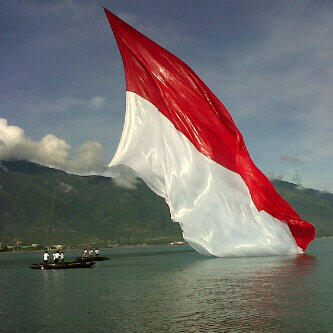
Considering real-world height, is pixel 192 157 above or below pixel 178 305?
above

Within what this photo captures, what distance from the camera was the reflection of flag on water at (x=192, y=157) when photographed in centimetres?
5416

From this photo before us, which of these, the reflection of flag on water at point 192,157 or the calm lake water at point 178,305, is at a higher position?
the reflection of flag on water at point 192,157

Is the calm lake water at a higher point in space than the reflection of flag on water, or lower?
lower

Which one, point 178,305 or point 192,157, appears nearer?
point 178,305

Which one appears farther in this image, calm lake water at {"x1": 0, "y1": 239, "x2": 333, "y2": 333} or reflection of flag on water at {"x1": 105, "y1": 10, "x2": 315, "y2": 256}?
reflection of flag on water at {"x1": 105, "y1": 10, "x2": 315, "y2": 256}

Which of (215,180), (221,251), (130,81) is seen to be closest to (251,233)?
(221,251)

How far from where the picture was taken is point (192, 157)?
5578 cm

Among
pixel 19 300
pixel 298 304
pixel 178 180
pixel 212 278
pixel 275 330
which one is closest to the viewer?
pixel 275 330

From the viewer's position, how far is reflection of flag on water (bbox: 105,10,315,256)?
54.2m

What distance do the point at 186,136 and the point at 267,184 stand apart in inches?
477

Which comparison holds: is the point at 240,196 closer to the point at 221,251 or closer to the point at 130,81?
the point at 221,251

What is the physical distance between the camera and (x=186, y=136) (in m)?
56.0

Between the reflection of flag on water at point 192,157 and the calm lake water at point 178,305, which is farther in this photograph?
the reflection of flag on water at point 192,157

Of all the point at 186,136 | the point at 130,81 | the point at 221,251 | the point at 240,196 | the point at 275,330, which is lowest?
the point at 275,330
